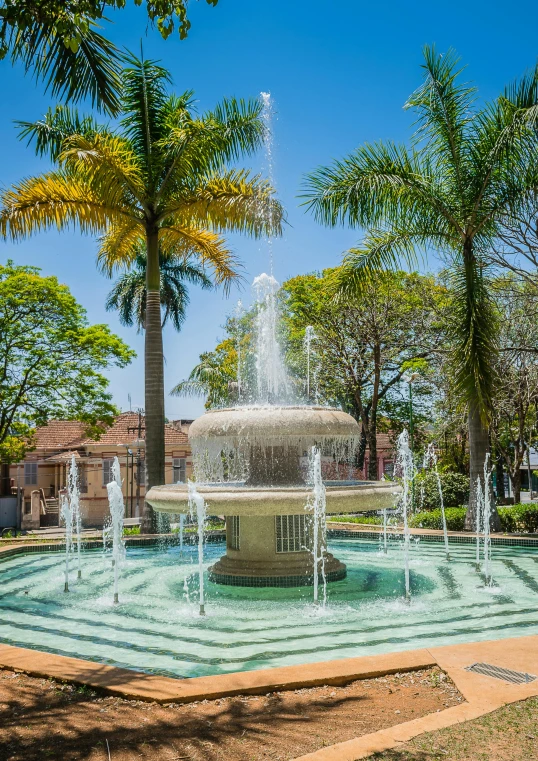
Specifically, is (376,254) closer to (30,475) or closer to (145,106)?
(145,106)

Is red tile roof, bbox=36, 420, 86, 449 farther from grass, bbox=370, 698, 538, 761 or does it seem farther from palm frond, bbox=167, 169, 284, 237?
grass, bbox=370, 698, 538, 761

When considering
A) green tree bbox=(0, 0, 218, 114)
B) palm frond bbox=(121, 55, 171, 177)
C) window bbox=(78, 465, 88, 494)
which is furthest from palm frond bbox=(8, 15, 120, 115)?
window bbox=(78, 465, 88, 494)

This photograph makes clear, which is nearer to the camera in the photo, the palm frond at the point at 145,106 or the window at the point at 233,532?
the window at the point at 233,532

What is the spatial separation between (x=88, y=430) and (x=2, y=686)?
20.0 meters

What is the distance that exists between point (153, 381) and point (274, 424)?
6.41 metres

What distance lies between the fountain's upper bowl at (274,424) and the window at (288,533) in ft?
3.53

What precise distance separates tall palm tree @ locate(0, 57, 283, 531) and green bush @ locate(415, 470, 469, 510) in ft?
29.2

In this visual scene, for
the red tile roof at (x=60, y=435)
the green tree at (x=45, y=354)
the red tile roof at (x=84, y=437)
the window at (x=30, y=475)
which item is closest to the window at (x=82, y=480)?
the red tile roof at (x=84, y=437)

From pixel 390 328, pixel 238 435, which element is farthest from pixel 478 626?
pixel 390 328

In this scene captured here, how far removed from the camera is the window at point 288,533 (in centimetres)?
920

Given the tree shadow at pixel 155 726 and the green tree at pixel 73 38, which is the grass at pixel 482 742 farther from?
the green tree at pixel 73 38

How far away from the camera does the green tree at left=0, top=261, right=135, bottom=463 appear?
22516 mm

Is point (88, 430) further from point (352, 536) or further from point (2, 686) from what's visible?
point (2, 686)

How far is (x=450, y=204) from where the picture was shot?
43.9ft
